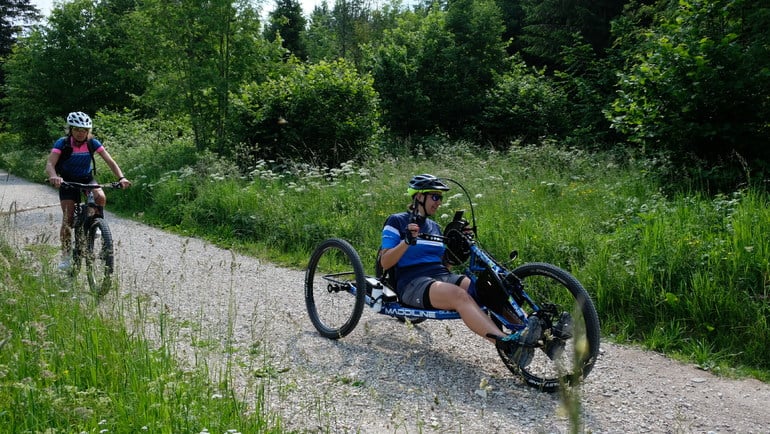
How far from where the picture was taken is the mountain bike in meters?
5.31

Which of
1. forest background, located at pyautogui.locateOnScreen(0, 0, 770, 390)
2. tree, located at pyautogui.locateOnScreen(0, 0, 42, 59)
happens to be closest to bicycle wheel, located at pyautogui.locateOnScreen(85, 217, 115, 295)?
forest background, located at pyautogui.locateOnScreen(0, 0, 770, 390)

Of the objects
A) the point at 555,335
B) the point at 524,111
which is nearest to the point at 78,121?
the point at 555,335

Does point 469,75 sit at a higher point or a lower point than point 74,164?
higher

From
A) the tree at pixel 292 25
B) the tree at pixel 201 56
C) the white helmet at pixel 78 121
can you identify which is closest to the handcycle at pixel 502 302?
the white helmet at pixel 78 121

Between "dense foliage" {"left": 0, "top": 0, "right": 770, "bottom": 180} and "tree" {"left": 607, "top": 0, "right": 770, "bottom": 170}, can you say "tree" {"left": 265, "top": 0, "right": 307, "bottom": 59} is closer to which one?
"dense foliage" {"left": 0, "top": 0, "right": 770, "bottom": 180}

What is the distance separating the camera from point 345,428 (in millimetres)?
3180

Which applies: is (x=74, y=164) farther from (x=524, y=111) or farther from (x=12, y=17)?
(x=12, y=17)

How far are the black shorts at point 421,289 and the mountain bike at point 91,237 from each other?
2544mm

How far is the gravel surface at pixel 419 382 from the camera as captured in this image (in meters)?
3.63

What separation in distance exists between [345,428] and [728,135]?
22.6ft

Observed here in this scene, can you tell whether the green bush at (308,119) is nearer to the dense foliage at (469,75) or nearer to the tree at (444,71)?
the dense foliage at (469,75)

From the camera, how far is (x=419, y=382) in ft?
14.0

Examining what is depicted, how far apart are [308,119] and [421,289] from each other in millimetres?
9449

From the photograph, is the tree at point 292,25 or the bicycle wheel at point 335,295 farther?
the tree at point 292,25
